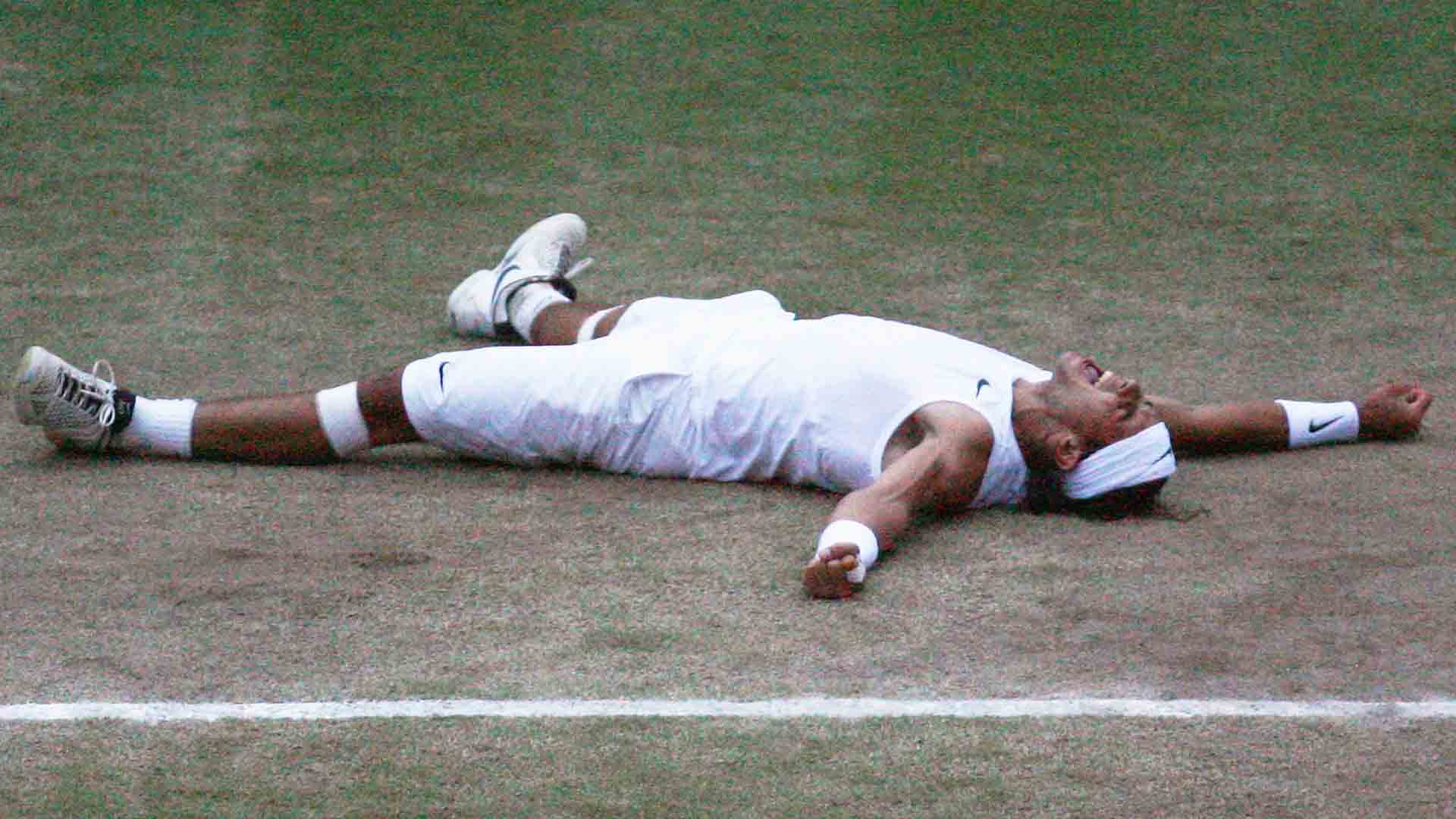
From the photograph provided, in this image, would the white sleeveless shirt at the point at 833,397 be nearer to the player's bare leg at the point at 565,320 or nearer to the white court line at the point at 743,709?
the player's bare leg at the point at 565,320

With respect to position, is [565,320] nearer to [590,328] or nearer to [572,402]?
[590,328]

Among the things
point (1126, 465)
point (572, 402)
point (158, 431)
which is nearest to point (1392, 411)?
point (1126, 465)

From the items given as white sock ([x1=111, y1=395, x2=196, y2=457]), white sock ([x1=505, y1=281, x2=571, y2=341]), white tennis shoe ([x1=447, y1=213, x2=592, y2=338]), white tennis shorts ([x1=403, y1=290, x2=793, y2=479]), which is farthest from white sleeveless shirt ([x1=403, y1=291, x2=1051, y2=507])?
white tennis shoe ([x1=447, y1=213, x2=592, y2=338])

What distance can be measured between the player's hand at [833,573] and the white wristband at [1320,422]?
1.83m

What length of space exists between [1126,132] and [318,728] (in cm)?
613

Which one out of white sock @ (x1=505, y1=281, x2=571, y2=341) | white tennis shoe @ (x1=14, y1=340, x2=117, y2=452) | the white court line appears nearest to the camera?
the white court line

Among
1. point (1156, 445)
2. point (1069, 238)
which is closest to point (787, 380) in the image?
point (1156, 445)

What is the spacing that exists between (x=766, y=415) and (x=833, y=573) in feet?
3.07

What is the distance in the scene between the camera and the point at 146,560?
5.01 m

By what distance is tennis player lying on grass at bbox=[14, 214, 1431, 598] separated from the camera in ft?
17.5

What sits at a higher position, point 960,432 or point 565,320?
point 960,432

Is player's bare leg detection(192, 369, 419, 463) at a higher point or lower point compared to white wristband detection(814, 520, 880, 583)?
lower

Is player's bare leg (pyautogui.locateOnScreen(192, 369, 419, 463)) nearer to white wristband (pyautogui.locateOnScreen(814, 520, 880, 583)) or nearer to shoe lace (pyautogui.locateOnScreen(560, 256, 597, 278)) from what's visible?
shoe lace (pyautogui.locateOnScreen(560, 256, 597, 278))

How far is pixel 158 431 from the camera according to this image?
579 cm
